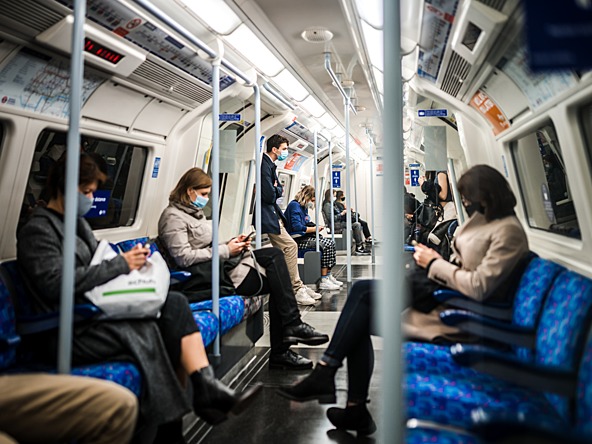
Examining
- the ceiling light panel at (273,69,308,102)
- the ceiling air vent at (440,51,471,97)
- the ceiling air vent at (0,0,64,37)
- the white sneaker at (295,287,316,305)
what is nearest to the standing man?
the white sneaker at (295,287,316,305)

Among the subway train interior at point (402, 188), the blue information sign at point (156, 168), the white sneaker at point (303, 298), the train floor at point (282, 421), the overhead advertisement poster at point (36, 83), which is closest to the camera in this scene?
the subway train interior at point (402, 188)

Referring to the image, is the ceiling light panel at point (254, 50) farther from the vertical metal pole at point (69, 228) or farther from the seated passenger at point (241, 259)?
the vertical metal pole at point (69, 228)

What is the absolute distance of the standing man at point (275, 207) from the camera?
540cm

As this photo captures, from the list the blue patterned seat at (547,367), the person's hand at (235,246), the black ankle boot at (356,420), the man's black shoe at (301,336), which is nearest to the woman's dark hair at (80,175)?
the person's hand at (235,246)

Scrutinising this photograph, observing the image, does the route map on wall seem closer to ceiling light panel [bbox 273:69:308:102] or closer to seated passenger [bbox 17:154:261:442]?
seated passenger [bbox 17:154:261:442]

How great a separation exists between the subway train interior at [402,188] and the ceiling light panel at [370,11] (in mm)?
32

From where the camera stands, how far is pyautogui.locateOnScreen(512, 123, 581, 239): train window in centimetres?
148

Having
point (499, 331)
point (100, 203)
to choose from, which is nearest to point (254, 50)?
point (100, 203)

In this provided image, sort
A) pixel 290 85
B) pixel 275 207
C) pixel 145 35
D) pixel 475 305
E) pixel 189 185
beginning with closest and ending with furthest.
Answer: pixel 475 305
pixel 145 35
pixel 189 185
pixel 275 207
pixel 290 85

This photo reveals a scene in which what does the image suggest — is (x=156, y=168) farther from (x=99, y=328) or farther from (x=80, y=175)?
(x=99, y=328)

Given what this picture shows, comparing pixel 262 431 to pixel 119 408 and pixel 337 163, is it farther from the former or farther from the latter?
pixel 337 163

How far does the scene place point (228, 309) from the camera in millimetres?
3588

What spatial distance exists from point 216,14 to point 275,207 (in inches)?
94.6

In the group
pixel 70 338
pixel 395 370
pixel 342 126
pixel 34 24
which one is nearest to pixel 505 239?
pixel 395 370
